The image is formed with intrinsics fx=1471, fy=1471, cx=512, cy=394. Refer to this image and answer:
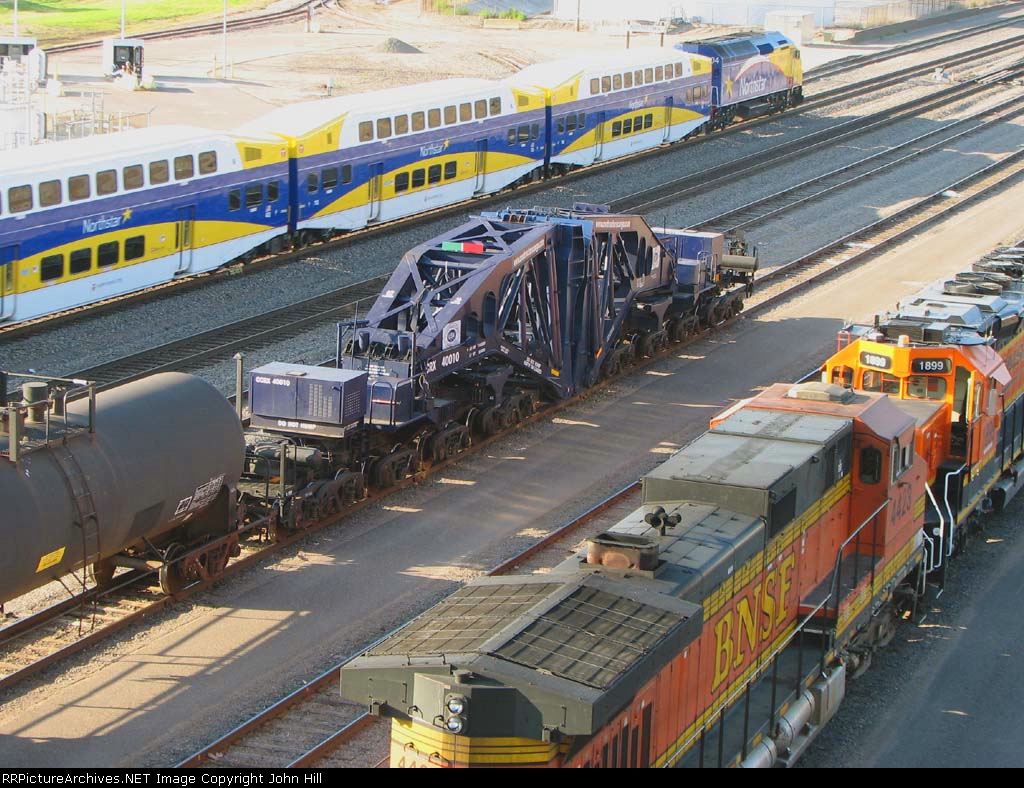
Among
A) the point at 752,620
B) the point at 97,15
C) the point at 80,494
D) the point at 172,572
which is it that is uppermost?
the point at 97,15

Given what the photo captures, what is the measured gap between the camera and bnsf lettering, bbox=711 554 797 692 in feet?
48.2

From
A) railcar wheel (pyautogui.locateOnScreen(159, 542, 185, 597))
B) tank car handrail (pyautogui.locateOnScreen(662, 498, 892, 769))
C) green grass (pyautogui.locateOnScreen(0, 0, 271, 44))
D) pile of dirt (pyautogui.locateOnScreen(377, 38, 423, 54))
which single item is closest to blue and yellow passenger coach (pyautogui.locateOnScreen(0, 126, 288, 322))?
railcar wheel (pyautogui.locateOnScreen(159, 542, 185, 597))

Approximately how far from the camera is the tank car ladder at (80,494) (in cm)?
1659

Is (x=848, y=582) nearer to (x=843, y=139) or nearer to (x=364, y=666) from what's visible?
(x=364, y=666)

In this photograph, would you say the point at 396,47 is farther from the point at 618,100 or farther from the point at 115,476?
the point at 115,476

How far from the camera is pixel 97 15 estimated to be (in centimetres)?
9162

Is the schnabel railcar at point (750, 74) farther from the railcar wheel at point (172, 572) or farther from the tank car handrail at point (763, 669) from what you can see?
the tank car handrail at point (763, 669)

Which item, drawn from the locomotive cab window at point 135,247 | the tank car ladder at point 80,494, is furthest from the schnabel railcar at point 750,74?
the tank car ladder at point 80,494

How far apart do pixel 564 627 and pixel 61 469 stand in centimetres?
727

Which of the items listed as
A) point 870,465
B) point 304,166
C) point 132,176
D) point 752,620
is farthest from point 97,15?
point 752,620

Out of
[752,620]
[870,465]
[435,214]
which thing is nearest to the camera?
[752,620]

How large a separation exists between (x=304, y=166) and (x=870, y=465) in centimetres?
2343
